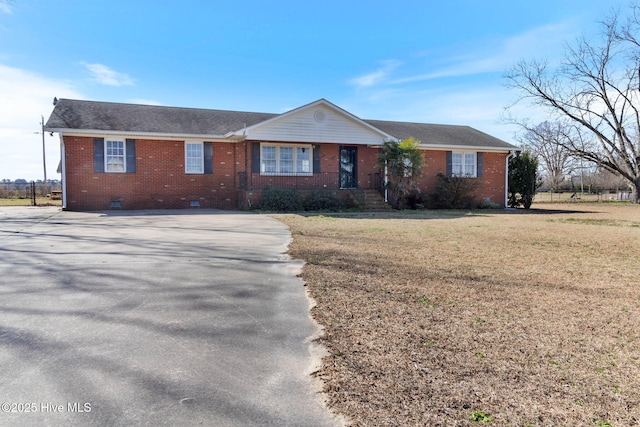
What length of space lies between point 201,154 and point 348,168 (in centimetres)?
709

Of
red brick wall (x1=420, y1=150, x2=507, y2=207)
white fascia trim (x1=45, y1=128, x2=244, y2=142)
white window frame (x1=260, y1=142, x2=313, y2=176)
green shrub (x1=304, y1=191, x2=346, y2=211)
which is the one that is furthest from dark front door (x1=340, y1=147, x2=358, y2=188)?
white fascia trim (x1=45, y1=128, x2=244, y2=142)

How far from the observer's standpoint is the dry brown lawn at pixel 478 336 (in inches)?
101

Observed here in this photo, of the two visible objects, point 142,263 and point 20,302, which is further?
point 142,263

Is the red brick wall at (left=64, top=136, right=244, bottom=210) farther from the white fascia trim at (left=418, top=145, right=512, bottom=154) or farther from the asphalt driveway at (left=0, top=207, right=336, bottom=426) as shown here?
the asphalt driveway at (left=0, top=207, right=336, bottom=426)

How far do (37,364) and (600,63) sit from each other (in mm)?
37924

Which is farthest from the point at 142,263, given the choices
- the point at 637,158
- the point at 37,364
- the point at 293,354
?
the point at 637,158

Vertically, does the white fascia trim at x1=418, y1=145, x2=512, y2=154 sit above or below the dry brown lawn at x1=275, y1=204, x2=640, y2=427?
above

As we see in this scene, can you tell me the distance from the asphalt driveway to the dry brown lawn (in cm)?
37

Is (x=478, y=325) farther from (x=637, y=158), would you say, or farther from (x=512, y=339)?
(x=637, y=158)

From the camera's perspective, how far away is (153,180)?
736 inches

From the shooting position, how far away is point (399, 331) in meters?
3.84

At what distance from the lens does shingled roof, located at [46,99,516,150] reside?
708 inches

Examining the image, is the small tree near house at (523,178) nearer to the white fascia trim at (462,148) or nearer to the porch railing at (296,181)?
the white fascia trim at (462,148)

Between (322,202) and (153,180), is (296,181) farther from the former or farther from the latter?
(153,180)
